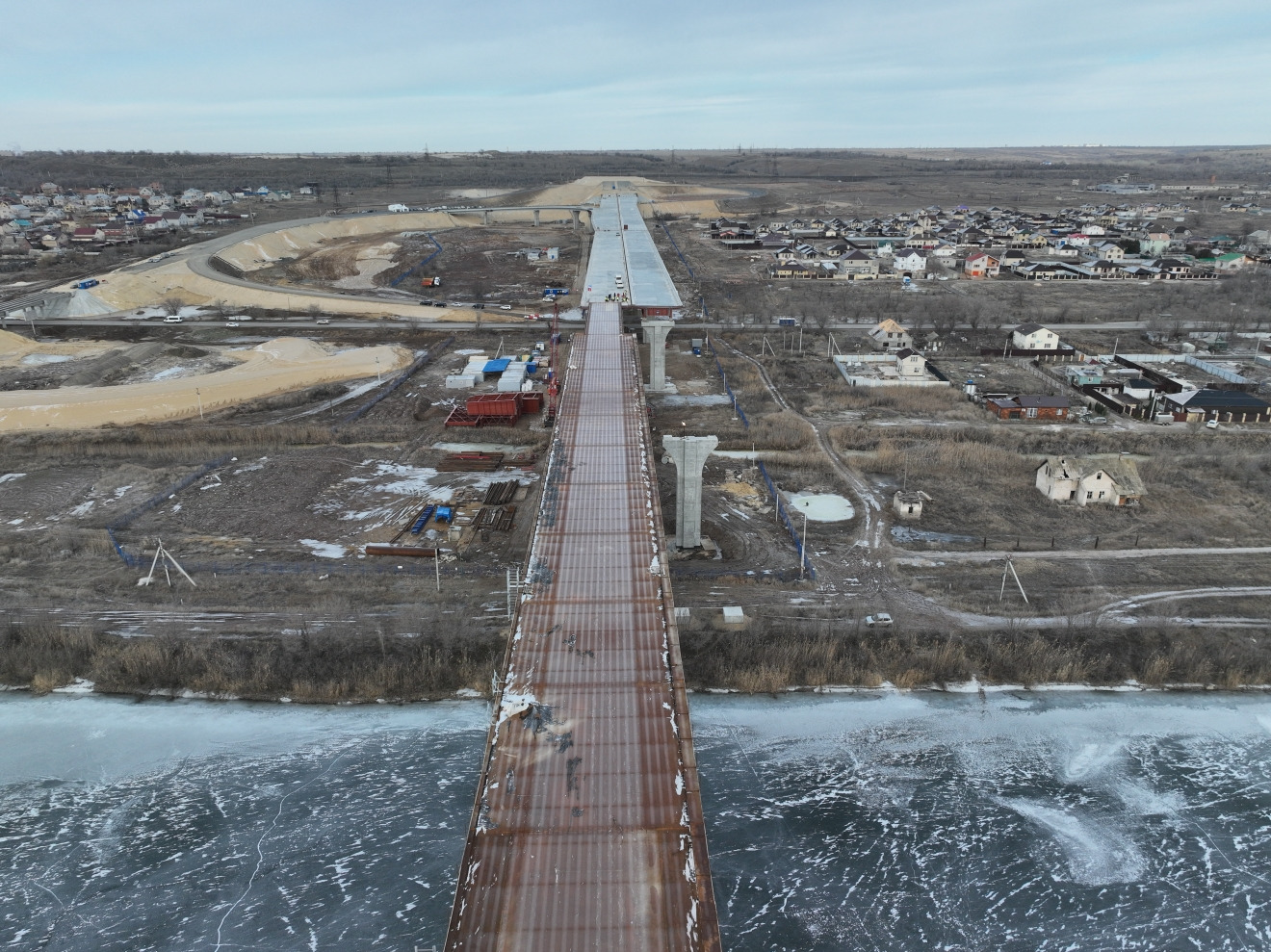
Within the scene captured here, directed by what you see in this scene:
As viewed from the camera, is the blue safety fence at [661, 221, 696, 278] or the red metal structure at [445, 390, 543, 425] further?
the blue safety fence at [661, 221, 696, 278]

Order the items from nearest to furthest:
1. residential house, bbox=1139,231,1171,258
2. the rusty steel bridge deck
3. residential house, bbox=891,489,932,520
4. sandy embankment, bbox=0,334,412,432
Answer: the rusty steel bridge deck, residential house, bbox=891,489,932,520, sandy embankment, bbox=0,334,412,432, residential house, bbox=1139,231,1171,258

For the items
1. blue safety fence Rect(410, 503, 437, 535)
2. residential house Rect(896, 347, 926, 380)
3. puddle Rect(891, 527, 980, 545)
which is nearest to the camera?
puddle Rect(891, 527, 980, 545)

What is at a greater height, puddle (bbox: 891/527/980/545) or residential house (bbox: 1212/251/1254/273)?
residential house (bbox: 1212/251/1254/273)

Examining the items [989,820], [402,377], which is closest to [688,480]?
[989,820]

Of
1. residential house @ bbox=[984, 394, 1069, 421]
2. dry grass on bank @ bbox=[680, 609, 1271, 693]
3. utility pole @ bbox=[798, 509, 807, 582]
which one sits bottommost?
dry grass on bank @ bbox=[680, 609, 1271, 693]

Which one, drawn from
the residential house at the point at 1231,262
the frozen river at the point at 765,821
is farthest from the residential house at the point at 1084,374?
the residential house at the point at 1231,262

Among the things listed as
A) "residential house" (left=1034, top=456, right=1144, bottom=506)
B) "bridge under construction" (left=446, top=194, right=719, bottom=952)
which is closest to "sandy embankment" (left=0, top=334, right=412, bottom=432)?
"bridge under construction" (left=446, top=194, right=719, bottom=952)

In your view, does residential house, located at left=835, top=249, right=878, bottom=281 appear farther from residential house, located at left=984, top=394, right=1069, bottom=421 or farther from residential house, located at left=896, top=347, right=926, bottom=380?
residential house, located at left=984, top=394, right=1069, bottom=421
